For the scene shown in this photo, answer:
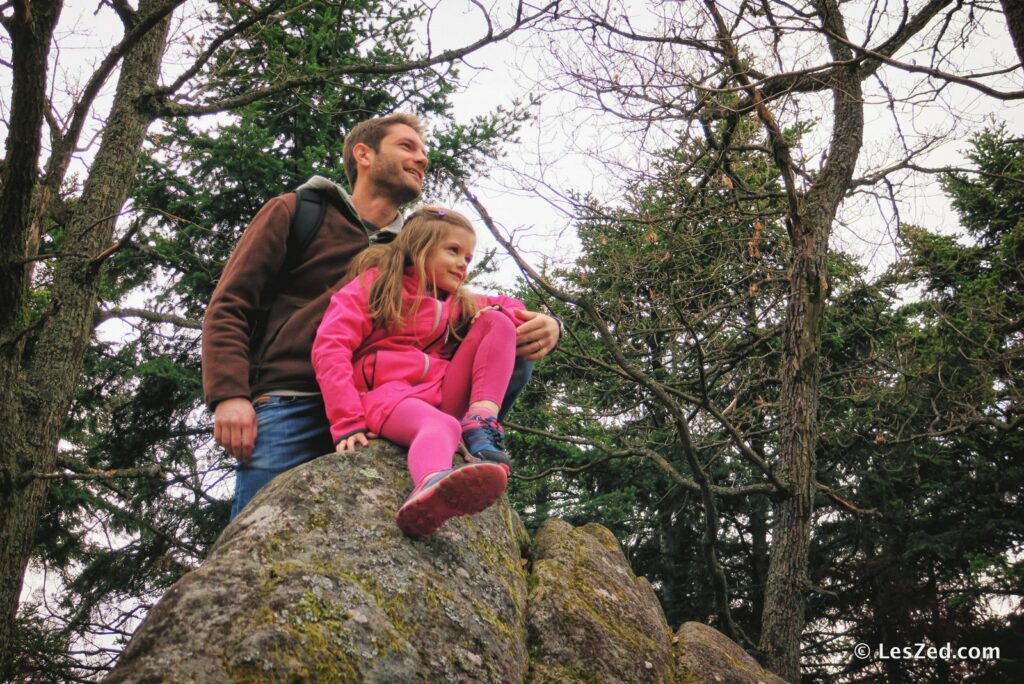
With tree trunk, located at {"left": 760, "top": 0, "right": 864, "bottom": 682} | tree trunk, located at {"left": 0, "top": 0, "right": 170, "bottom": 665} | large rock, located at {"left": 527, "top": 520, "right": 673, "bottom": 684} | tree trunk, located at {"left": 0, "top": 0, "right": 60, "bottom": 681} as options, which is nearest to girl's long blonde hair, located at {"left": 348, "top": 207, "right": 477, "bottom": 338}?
large rock, located at {"left": 527, "top": 520, "right": 673, "bottom": 684}

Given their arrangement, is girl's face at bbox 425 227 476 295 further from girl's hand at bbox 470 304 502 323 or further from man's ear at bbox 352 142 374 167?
man's ear at bbox 352 142 374 167

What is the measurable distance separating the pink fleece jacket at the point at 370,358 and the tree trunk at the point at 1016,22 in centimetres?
292

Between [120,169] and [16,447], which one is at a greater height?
[120,169]

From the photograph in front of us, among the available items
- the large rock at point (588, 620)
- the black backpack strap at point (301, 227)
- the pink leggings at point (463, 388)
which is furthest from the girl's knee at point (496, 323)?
the large rock at point (588, 620)

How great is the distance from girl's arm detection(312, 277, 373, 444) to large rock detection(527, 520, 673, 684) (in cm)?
90

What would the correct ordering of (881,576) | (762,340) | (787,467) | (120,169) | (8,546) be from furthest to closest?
(881,576)
(762,340)
(787,467)
(120,169)
(8,546)

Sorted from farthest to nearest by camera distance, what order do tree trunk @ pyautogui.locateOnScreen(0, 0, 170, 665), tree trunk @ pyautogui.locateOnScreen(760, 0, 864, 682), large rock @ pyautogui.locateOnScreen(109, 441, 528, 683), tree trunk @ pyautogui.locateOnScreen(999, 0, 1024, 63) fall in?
tree trunk @ pyautogui.locateOnScreen(760, 0, 864, 682) < tree trunk @ pyautogui.locateOnScreen(0, 0, 170, 665) < tree trunk @ pyautogui.locateOnScreen(999, 0, 1024, 63) < large rock @ pyautogui.locateOnScreen(109, 441, 528, 683)

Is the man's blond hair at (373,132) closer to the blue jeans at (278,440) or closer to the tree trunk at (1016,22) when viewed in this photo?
the blue jeans at (278,440)

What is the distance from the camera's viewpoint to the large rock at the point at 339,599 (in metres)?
1.85

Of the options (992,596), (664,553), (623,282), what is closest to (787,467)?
(623,282)

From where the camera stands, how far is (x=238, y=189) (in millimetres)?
10414

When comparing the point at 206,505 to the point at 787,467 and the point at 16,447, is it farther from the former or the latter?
the point at 787,467

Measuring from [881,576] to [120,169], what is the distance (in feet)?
42.1

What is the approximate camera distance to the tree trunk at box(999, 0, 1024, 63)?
3883 millimetres
